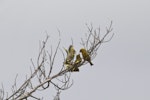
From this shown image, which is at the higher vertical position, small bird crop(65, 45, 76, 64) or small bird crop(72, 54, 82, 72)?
small bird crop(65, 45, 76, 64)

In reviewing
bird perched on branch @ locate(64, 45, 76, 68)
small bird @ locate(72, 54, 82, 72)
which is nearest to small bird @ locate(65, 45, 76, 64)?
bird perched on branch @ locate(64, 45, 76, 68)

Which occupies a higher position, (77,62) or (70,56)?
(70,56)

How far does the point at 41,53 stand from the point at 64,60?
481mm

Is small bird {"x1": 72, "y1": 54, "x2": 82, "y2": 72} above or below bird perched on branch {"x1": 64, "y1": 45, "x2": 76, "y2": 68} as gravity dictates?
below

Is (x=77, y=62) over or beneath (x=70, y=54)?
beneath

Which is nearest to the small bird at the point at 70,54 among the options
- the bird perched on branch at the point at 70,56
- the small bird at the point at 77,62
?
the bird perched on branch at the point at 70,56

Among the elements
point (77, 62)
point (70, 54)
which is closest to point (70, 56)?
point (70, 54)

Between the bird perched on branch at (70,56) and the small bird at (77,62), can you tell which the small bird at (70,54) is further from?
the small bird at (77,62)

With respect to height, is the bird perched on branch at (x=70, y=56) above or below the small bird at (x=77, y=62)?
above

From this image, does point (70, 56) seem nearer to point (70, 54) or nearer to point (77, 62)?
point (70, 54)

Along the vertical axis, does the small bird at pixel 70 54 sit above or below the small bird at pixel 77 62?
above

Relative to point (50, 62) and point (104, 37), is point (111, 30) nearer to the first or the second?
point (104, 37)

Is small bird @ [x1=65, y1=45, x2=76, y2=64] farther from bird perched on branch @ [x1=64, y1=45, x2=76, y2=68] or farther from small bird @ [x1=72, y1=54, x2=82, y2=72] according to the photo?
small bird @ [x1=72, y1=54, x2=82, y2=72]

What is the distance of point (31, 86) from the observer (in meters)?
8.61
